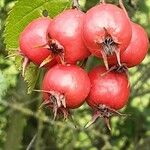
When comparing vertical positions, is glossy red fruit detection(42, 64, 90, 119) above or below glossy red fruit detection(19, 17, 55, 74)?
below

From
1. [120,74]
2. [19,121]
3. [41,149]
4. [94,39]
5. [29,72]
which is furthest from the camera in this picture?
[41,149]

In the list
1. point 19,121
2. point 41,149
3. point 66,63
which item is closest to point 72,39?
point 66,63

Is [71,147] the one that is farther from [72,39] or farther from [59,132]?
[72,39]

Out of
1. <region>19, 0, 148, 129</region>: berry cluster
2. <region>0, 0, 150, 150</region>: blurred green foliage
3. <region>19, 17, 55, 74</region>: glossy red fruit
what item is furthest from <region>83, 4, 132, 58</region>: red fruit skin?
<region>0, 0, 150, 150</region>: blurred green foliage

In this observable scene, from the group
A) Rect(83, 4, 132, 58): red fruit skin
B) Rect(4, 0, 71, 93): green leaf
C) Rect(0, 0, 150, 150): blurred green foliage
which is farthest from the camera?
Rect(0, 0, 150, 150): blurred green foliage

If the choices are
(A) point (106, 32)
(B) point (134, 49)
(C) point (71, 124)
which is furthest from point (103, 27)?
(C) point (71, 124)

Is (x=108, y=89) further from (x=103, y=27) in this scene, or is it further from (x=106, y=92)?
(x=103, y=27)

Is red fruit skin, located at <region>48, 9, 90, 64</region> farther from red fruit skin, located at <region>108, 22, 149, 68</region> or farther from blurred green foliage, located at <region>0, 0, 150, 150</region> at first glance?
blurred green foliage, located at <region>0, 0, 150, 150</region>
